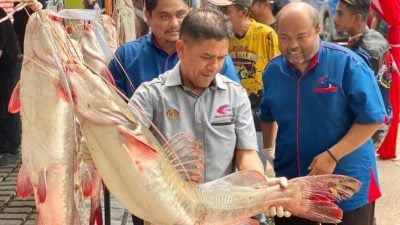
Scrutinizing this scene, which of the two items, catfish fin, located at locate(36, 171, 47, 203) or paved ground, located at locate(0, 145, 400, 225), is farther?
paved ground, located at locate(0, 145, 400, 225)

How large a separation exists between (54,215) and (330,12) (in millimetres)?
12836

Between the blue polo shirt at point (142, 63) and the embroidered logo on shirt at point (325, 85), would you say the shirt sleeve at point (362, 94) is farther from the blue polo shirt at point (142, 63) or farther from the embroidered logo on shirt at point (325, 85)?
the blue polo shirt at point (142, 63)

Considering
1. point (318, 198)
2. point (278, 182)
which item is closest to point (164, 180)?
point (278, 182)

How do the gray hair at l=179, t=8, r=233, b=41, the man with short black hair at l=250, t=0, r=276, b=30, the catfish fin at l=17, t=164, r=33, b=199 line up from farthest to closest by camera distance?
the man with short black hair at l=250, t=0, r=276, b=30
the gray hair at l=179, t=8, r=233, b=41
the catfish fin at l=17, t=164, r=33, b=199

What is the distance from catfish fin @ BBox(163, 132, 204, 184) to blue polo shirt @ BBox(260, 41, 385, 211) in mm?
1145

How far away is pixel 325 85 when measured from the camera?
3.28 m

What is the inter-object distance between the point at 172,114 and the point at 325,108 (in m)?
0.92

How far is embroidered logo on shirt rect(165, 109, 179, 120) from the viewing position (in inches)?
110

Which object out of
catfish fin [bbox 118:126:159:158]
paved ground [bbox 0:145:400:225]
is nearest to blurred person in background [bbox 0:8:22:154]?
paved ground [bbox 0:145:400:225]

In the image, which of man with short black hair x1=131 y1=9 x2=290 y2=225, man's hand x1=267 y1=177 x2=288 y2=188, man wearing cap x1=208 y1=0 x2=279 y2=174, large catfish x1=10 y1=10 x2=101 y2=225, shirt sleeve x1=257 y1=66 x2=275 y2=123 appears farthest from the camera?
man wearing cap x1=208 y1=0 x2=279 y2=174

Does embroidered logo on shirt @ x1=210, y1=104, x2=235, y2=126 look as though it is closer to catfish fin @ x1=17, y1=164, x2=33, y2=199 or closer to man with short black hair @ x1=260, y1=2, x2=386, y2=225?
man with short black hair @ x1=260, y1=2, x2=386, y2=225

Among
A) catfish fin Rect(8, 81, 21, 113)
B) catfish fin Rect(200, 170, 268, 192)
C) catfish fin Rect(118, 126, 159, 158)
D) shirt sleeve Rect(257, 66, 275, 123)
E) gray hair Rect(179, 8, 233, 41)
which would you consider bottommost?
shirt sleeve Rect(257, 66, 275, 123)

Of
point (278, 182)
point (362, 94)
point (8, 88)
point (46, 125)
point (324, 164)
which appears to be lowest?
point (8, 88)

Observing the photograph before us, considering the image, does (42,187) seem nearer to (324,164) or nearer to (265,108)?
(324,164)
